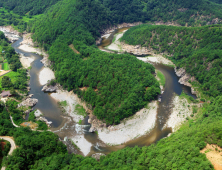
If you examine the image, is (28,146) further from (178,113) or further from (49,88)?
(178,113)

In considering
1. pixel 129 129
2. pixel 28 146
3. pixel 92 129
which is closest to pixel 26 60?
pixel 92 129

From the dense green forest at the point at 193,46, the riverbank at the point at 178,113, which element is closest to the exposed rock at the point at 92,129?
the riverbank at the point at 178,113

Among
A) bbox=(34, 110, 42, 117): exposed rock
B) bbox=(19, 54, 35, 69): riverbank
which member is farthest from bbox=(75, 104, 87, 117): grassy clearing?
bbox=(19, 54, 35, 69): riverbank

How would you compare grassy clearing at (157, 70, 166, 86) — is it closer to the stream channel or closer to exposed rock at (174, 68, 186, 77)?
the stream channel

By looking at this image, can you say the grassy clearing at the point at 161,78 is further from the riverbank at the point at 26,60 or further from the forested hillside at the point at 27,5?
the forested hillside at the point at 27,5

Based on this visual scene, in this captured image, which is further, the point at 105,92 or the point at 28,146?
the point at 105,92
